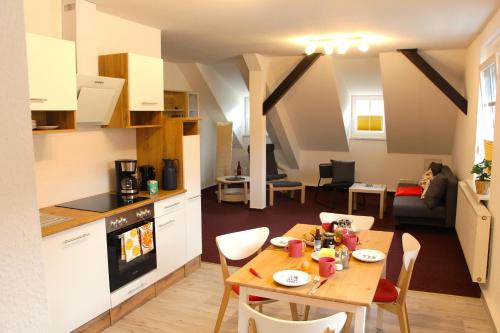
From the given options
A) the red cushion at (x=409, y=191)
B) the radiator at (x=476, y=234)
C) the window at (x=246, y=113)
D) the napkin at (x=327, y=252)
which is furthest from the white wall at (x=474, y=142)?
the window at (x=246, y=113)

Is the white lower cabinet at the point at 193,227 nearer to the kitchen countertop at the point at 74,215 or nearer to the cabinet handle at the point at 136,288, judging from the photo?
the kitchen countertop at the point at 74,215

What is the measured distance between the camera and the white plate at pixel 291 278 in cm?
227

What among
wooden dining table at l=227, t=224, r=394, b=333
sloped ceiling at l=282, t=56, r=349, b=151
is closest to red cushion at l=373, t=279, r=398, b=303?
wooden dining table at l=227, t=224, r=394, b=333

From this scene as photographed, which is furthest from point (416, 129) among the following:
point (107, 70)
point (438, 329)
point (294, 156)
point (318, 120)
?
point (107, 70)

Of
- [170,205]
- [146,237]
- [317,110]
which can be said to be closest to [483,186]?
[170,205]

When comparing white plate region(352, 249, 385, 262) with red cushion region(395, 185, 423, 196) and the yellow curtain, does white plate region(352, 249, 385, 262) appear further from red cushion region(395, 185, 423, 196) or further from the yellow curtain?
the yellow curtain

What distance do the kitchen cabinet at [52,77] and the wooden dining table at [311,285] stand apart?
1.68 metres

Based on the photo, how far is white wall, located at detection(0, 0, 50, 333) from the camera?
2.14ft

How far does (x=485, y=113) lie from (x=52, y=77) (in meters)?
4.45

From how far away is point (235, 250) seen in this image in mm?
3105

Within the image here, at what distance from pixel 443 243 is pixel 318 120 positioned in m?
3.59

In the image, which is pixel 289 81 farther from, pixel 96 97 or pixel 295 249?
pixel 295 249

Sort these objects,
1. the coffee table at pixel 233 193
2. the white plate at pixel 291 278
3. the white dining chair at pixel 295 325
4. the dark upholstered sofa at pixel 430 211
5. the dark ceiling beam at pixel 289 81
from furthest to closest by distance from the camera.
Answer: the coffee table at pixel 233 193 → the dark ceiling beam at pixel 289 81 → the dark upholstered sofa at pixel 430 211 → the white plate at pixel 291 278 → the white dining chair at pixel 295 325

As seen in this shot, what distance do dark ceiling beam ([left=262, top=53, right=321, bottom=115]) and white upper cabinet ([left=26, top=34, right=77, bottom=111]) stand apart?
4.17 meters
